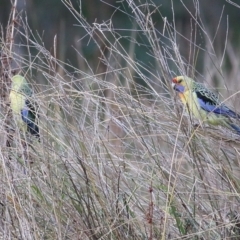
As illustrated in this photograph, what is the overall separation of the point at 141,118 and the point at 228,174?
46 cm

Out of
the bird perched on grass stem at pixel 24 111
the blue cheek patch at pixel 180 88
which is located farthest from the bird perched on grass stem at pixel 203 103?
the bird perched on grass stem at pixel 24 111

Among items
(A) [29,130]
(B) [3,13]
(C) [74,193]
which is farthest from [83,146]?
(B) [3,13]

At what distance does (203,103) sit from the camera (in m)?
3.99

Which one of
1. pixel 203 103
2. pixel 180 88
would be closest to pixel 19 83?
pixel 180 88

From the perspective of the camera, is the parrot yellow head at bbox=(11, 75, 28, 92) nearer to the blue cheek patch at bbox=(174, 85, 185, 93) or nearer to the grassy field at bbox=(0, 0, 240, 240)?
the grassy field at bbox=(0, 0, 240, 240)

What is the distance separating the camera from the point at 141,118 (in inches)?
132

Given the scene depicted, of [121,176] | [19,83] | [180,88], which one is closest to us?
[121,176]

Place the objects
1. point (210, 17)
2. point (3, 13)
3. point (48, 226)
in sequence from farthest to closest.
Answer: point (210, 17)
point (3, 13)
point (48, 226)

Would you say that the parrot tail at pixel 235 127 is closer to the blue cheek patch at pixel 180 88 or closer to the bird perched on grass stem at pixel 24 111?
the blue cheek patch at pixel 180 88

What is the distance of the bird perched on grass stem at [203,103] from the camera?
3.48 meters

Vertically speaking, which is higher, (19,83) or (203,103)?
(19,83)

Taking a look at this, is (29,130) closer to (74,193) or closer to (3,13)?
(74,193)

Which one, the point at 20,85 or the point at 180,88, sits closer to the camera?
the point at 20,85

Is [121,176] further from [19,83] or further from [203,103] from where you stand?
[203,103]
